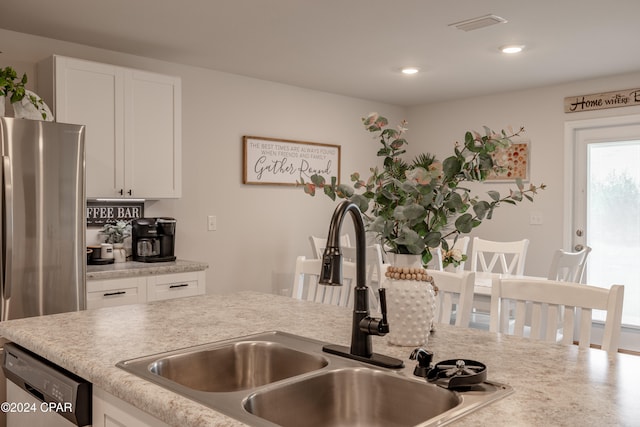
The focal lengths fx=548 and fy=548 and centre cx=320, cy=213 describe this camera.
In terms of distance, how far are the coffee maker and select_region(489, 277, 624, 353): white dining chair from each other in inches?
99.4

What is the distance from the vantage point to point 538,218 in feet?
17.1

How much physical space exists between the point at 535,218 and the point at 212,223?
3.03m

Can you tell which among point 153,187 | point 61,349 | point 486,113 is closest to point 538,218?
point 486,113

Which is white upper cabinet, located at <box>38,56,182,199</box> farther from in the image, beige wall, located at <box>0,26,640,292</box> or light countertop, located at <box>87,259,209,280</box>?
light countertop, located at <box>87,259,209,280</box>

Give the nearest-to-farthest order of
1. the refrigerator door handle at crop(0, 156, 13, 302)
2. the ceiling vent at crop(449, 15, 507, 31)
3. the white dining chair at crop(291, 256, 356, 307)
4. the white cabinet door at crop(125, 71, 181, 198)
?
the white dining chair at crop(291, 256, 356, 307) < the refrigerator door handle at crop(0, 156, 13, 302) < the ceiling vent at crop(449, 15, 507, 31) < the white cabinet door at crop(125, 71, 181, 198)

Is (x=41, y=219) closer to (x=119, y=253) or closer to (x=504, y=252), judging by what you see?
(x=119, y=253)

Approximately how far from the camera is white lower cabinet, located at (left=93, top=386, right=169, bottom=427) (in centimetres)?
117

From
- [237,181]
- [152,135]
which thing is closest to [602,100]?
[237,181]

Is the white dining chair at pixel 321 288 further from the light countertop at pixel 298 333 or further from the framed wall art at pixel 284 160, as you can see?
the framed wall art at pixel 284 160

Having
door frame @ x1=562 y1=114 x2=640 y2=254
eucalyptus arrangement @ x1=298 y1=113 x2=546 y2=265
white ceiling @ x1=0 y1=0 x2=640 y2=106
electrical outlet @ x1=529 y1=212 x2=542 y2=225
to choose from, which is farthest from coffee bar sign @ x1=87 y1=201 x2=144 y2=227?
door frame @ x1=562 y1=114 x2=640 y2=254

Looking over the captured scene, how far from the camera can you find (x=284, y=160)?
5047mm

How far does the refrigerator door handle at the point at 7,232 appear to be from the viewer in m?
2.83

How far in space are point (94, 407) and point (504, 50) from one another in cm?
348

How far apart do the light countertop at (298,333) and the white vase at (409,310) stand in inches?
1.7
